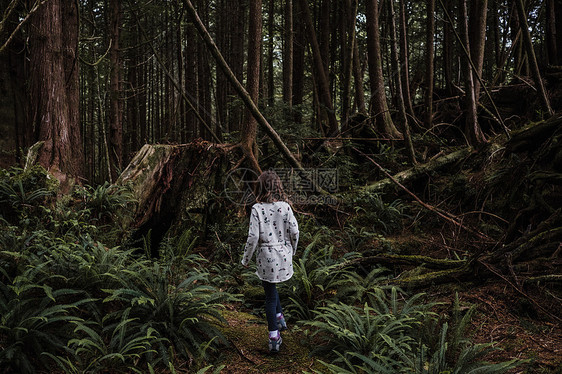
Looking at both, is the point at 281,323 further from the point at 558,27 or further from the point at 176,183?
the point at 558,27

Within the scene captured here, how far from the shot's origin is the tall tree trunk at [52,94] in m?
5.88

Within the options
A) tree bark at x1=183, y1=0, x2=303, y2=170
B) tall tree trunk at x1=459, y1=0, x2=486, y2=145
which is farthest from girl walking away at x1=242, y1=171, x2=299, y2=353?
tall tree trunk at x1=459, y1=0, x2=486, y2=145

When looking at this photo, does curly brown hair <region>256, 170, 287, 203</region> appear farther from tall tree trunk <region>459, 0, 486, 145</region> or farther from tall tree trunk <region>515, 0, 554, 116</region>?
tall tree trunk <region>459, 0, 486, 145</region>

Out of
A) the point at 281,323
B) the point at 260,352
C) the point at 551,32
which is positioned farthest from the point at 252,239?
the point at 551,32

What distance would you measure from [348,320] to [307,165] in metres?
5.88

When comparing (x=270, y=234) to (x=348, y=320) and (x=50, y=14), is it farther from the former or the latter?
(x=50, y=14)

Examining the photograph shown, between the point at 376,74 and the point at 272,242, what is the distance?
24.7ft

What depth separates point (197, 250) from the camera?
6.64 m

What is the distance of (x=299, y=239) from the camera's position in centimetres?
656

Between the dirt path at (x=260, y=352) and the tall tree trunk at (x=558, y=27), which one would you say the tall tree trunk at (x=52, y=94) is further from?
the tall tree trunk at (x=558, y=27)

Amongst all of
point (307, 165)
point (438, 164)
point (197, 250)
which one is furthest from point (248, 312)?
point (438, 164)

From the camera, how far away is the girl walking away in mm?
3561

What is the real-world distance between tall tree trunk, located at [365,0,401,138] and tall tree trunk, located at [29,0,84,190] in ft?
23.7

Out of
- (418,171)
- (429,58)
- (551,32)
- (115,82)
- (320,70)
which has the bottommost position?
(418,171)
